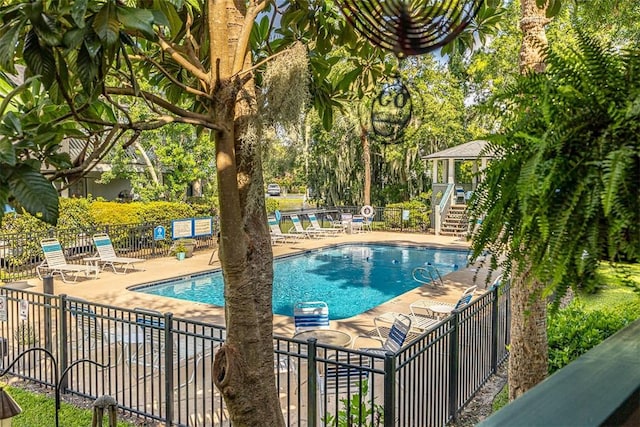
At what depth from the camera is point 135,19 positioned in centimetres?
162

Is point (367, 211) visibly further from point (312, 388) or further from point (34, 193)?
point (34, 193)

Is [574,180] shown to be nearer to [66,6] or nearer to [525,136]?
[525,136]

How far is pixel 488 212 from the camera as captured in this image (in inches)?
46.7

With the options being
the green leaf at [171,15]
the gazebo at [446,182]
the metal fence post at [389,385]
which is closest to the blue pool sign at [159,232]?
the gazebo at [446,182]

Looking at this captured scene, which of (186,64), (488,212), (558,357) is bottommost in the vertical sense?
(558,357)

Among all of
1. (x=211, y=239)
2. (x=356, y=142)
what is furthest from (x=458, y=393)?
(x=356, y=142)

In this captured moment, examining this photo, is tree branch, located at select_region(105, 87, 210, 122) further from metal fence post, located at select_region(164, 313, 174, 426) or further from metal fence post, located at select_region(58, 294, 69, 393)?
metal fence post, located at select_region(58, 294, 69, 393)

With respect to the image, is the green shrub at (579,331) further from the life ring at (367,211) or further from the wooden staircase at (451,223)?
the life ring at (367,211)

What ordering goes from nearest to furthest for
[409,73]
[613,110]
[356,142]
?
[613,110] → [409,73] → [356,142]

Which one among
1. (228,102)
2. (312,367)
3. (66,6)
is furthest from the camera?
(312,367)

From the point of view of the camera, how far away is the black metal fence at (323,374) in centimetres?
393

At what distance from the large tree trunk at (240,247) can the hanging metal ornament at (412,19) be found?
66 cm

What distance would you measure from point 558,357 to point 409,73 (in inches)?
615

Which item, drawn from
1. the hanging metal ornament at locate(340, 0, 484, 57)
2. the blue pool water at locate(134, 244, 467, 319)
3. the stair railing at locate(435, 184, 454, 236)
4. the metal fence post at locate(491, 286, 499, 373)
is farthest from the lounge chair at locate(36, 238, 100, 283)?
the stair railing at locate(435, 184, 454, 236)
